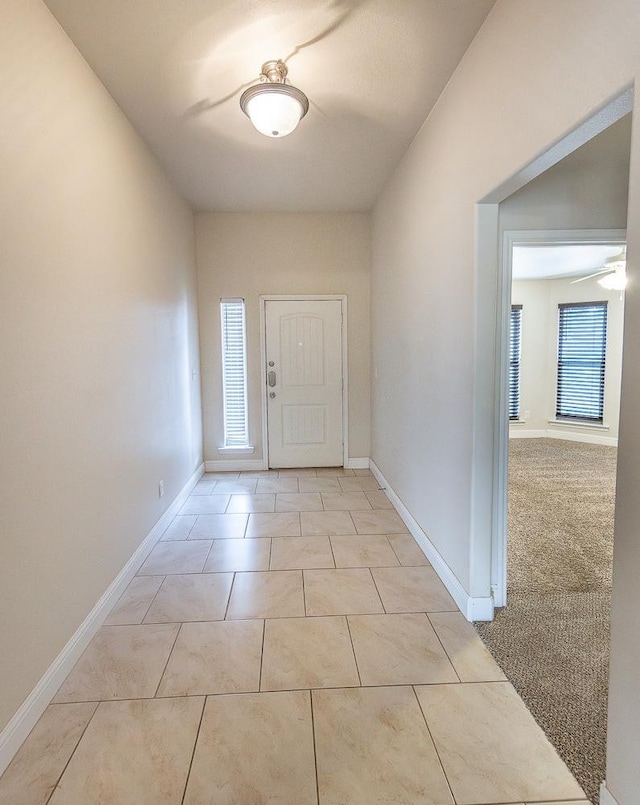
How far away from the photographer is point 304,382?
4.84m

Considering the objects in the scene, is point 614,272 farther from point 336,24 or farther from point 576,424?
point 336,24

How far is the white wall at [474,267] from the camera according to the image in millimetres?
1147

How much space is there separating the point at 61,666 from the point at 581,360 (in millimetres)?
6910

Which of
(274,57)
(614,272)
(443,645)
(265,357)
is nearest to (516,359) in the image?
(614,272)

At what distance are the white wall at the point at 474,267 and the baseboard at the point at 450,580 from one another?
0.05 meters

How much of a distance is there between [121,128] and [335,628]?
2.98 m

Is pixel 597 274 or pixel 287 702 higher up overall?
pixel 597 274

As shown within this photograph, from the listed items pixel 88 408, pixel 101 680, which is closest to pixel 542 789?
pixel 101 680

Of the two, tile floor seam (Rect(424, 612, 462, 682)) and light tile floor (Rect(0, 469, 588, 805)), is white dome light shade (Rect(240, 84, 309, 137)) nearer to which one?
light tile floor (Rect(0, 469, 588, 805))

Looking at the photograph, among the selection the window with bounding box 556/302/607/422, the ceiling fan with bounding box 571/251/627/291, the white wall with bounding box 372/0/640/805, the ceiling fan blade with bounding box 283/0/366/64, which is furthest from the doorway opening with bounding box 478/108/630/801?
the window with bounding box 556/302/607/422

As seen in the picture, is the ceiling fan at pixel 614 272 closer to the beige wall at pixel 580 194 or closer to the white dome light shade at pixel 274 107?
the beige wall at pixel 580 194

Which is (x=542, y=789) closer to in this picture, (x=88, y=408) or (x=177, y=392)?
(x=88, y=408)

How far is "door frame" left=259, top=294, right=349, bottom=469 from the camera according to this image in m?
4.72

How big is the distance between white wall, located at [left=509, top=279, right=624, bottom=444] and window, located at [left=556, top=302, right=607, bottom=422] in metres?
0.09
